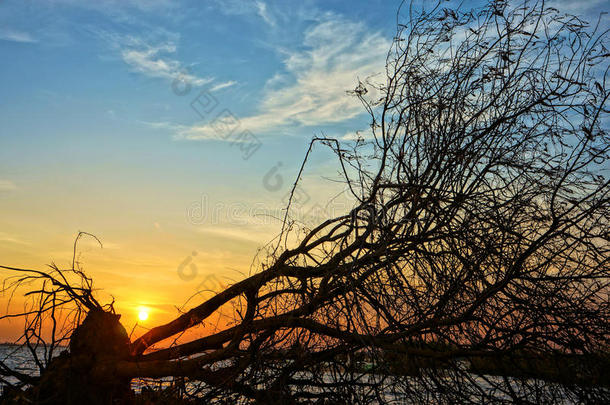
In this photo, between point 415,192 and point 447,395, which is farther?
point 415,192

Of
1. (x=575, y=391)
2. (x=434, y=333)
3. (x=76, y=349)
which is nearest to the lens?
(x=575, y=391)

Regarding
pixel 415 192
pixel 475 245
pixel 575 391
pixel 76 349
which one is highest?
pixel 415 192

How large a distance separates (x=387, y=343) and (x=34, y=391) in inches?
139

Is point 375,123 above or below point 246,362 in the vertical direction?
above

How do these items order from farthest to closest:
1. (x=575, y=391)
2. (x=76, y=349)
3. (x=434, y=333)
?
(x=76, y=349) < (x=434, y=333) < (x=575, y=391)

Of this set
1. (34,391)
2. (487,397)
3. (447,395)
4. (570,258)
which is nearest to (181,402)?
(34,391)

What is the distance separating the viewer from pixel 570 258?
5211 millimetres

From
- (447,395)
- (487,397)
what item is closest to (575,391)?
(487,397)

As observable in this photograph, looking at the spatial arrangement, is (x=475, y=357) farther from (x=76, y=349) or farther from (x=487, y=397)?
(x=76, y=349)

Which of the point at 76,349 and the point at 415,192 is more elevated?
the point at 415,192

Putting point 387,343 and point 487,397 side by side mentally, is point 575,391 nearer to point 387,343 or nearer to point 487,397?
point 487,397

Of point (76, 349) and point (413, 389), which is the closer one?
point (413, 389)

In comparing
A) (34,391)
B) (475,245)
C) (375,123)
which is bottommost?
(34,391)

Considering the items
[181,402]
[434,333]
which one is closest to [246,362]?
[181,402]
